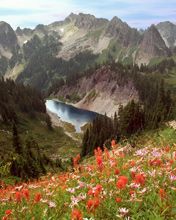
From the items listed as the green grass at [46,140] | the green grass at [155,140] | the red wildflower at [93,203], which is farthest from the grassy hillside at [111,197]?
the green grass at [46,140]

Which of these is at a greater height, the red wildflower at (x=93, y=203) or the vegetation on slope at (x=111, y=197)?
the red wildflower at (x=93, y=203)

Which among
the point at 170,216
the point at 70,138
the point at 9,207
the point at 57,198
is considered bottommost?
the point at 70,138

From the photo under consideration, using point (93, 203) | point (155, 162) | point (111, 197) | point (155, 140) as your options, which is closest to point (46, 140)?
point (155, 140)

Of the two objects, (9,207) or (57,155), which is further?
(57,155)

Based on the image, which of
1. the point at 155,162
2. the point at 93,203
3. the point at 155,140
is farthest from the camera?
the point at 155,140

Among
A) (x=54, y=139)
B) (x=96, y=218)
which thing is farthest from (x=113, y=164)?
(x=54, y=139)

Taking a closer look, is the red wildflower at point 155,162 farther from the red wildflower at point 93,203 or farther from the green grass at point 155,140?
the red wildflower at point 93,203

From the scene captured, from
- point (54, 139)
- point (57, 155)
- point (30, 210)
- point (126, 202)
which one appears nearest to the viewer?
point (126, 202)

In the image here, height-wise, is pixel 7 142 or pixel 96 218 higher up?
pixel 96 218

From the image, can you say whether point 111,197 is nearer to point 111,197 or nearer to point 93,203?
point 111,197

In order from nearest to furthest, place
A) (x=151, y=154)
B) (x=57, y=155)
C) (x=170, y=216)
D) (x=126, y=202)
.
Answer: (x=170, y=216), (x=126, y=202), (x=151, y=154), (x=57, y=155)

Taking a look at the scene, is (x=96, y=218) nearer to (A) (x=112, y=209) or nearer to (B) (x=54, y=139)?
(A) (x=112, y=209)

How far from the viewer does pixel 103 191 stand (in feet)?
30.5

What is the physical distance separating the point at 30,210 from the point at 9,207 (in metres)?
1.43
